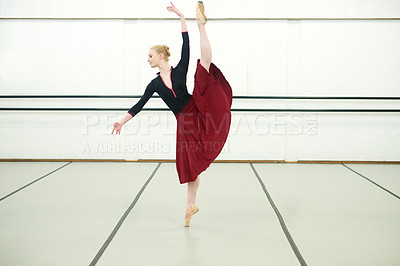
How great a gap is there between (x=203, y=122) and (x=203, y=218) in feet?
3.05

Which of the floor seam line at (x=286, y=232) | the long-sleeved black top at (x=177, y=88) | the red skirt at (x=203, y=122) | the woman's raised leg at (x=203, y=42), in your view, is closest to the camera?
the floor seam line at (x=286, y=232)

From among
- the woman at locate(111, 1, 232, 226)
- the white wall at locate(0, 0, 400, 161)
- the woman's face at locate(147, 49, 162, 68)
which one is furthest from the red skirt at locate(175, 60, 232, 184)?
the white wall at locate(0, 0, 400, 161)

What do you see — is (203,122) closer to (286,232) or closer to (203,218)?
(203,218)

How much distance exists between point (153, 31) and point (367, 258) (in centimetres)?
476

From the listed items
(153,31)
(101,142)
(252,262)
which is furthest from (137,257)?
(153,31)

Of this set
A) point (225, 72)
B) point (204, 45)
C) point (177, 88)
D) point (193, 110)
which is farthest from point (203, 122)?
point (225, 72)

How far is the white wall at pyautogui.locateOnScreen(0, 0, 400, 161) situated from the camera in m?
6.11

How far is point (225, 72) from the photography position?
243 inches

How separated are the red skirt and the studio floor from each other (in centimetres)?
57

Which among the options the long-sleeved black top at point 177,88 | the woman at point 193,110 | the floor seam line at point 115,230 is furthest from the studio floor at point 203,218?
the long-sleeved black top at point 177,88

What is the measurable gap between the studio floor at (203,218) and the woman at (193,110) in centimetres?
48

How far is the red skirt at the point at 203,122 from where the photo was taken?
2.97m

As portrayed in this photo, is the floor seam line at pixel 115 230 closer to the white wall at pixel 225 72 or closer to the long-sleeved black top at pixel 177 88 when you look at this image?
the long-sleeved black top at pixel 177 88

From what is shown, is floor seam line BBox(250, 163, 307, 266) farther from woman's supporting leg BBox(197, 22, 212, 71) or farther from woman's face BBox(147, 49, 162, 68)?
woman's face BBox(147, 49, 162, 68)
